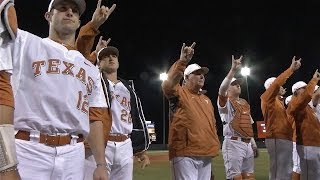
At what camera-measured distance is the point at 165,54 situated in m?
51.3

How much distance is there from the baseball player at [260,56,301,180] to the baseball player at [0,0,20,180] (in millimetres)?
7427

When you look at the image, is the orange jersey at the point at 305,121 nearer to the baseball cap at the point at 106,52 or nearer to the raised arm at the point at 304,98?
the raised arm at the point at 304,98

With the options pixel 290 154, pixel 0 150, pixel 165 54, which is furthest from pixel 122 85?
pixel 165 54

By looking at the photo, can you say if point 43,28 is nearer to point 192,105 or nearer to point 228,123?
point 228,123

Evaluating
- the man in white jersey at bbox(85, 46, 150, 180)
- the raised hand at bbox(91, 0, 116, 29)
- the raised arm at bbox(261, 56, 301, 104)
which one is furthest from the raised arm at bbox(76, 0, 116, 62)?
the raised arm at bbox(261, 56, 301, 104)

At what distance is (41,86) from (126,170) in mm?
2562

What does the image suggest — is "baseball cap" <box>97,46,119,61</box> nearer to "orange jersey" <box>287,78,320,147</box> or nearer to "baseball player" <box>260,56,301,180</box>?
"baseball player" <box>260,56,301,180</box>

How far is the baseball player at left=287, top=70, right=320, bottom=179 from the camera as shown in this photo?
9.02 meters

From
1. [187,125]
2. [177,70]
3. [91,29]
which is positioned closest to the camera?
[91,29]

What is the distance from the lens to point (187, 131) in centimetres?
648

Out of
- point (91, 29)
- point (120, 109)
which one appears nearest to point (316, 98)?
point (120, 109)

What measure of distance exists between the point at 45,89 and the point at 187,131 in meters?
3.63

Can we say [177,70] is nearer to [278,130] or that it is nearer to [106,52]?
[106,52]

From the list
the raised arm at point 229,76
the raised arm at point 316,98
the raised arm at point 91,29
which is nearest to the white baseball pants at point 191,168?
the raised arm at point 229,76
